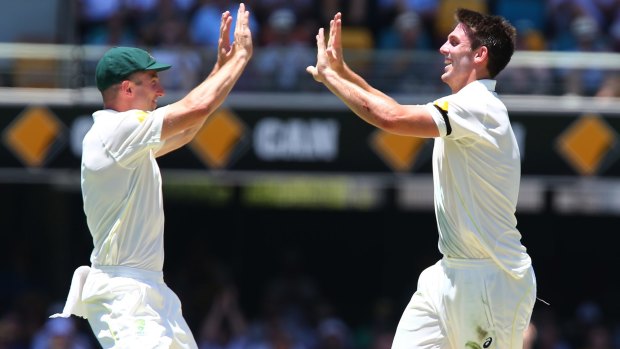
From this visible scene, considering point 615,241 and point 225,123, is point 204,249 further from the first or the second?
point 615,241

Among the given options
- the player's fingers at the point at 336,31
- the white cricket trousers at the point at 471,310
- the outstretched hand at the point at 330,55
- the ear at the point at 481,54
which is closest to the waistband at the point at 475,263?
the white cricket trousers at the point at 471,310

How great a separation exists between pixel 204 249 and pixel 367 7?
120 inches

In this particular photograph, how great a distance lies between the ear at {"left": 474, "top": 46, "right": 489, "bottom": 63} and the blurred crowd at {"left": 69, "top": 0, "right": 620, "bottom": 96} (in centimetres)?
580

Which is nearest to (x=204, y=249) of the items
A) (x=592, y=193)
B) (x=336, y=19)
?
(x=592, y=193)

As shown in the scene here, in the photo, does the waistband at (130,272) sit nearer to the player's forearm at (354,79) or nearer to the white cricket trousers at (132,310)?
the white cricket trousers at (132,310)

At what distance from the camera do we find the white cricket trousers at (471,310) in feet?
19.4

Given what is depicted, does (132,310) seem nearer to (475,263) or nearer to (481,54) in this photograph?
(475,263)

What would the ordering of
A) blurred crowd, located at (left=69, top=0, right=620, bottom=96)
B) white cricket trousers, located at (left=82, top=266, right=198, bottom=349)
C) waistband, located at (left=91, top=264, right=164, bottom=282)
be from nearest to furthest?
white cricket trousers, located at (left=82, top=266, right=198, bottom=349), waistband, located at (left=91, top=264, right=164, bottom=282), blurred crowd, located at (left=69, top=0, right=620, bottom=96)

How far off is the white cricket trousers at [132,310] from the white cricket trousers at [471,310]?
3.26 feet

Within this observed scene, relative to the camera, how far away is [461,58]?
603 centimetres

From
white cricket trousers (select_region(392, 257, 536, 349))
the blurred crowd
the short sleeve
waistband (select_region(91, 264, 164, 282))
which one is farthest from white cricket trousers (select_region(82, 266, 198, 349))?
the blurred crowd

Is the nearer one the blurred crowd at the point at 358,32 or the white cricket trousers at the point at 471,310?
the white cricket trousers at the point at 471,310

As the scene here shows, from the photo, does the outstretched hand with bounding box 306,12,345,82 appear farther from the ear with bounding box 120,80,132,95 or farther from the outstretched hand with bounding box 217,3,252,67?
the ear with bounding box 120,80,132,95

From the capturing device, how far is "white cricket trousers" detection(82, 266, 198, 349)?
5848 millimetres
